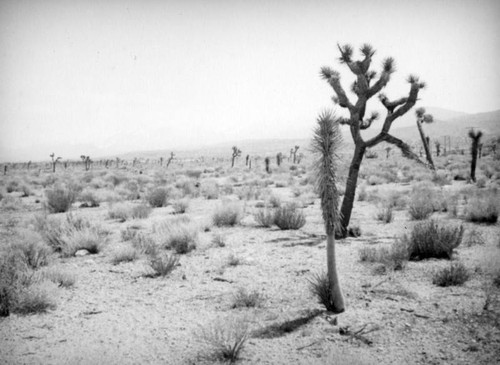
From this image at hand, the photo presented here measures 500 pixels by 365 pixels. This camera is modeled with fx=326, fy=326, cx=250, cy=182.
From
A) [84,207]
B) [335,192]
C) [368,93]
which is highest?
[368,93]

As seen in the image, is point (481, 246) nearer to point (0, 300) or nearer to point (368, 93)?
point (368, 93)

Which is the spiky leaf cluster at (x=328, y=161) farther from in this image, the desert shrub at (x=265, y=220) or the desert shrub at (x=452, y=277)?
the desert shrub at (x=265, y=220)

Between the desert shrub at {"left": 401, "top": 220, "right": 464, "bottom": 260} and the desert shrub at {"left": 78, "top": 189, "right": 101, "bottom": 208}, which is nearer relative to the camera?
the desert shrub at {"left": 401, "top": 220, "right": 464, "bottom": 260}

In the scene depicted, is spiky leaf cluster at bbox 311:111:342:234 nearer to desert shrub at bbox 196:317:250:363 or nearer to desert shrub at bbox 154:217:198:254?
desert shrub at bbox 196:317:250:363

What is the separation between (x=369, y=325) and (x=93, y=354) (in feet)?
12.1

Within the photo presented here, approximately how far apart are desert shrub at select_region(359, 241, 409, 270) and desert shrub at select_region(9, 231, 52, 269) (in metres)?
7.18

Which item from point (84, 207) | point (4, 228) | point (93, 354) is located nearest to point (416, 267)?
point (93, 354)

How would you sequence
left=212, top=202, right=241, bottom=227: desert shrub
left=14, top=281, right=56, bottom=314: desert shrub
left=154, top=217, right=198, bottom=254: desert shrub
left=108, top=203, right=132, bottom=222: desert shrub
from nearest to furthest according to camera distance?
left=14, top=281, right=56, bottom=314: desert shrub < left=154, top=217, right=198, bottom=254: desert shrub < left=212, top=202, right=241, bottom=227: desert shrub < left=108, top=203, right=132, bottom=222: desert shrub

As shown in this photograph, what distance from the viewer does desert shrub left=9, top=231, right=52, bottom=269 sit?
714cm

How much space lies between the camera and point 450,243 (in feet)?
23.6

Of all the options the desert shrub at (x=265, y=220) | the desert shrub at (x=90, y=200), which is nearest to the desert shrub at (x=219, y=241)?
the desert shrub at (x=265, y=220)

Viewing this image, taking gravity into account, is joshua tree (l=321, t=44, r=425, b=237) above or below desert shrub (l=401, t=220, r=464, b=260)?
above

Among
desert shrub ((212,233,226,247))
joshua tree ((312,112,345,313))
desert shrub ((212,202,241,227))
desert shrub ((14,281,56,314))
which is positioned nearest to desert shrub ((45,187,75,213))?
desert shrub ((212,202,241,227))

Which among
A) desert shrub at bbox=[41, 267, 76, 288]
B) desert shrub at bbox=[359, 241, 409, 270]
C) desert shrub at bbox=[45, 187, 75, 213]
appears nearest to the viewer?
desert shrub at bbox=[41, 267, 76, 288]
